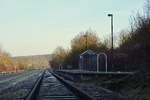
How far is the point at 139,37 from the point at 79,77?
1973 centimetres

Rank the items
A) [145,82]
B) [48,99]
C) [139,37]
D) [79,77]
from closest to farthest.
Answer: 1. [48,99]
2. [145,82]
3. [139,37]
4. [79,77]

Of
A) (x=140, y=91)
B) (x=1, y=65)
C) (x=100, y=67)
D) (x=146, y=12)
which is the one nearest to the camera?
(x=140, y=91)

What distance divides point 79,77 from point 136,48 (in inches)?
726

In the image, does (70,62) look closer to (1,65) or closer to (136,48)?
(1,65)

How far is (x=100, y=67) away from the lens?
215 feet

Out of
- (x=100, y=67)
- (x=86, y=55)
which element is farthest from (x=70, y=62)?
(x=100, y=67)

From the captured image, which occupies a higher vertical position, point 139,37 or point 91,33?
point 91,33

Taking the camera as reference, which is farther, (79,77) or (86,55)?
(86,55)

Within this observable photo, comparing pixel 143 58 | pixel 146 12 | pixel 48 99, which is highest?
pixel 146 12

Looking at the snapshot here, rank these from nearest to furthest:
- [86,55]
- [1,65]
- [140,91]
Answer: [140,91] < [86,55] < [1,65]

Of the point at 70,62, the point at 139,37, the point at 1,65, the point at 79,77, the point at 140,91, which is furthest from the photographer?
the point at 1,65

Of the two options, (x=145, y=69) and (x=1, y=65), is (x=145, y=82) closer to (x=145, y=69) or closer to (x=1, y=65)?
(x=145, y=69)

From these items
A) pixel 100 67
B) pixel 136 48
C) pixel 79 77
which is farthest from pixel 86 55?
pixel 136 48

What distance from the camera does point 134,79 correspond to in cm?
2773
